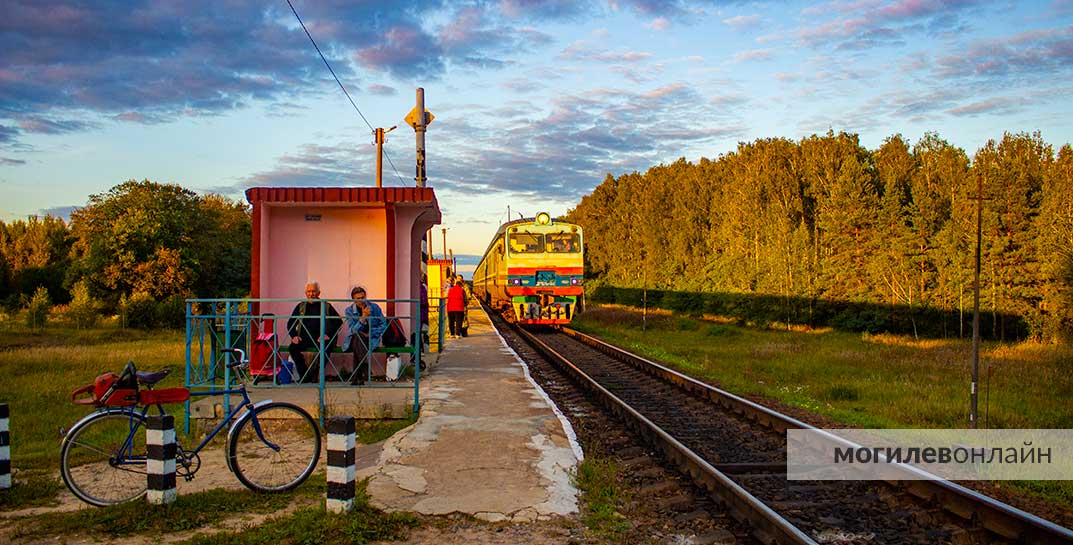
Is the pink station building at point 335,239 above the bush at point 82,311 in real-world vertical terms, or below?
above

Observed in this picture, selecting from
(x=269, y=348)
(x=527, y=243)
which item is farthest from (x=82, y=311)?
(x=269, y=348)

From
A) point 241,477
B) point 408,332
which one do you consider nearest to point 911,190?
point 408,332

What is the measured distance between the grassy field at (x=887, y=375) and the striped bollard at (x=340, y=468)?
695cm

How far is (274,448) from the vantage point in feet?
20.4

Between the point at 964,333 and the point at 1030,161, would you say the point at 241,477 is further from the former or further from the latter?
the point at 1030,161

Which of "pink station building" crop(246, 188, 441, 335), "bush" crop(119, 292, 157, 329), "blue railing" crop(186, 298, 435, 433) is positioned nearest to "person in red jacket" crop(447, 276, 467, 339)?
"blue railing" crop(186, 298, 435, 433)

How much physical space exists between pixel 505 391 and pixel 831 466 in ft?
17.8

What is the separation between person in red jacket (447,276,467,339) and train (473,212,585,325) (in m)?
2.76

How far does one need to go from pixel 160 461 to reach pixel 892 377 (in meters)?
14.3

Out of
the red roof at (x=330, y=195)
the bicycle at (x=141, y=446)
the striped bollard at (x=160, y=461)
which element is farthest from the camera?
the red roof at (x=330, y=195)

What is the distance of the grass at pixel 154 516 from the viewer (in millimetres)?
Result: 5324

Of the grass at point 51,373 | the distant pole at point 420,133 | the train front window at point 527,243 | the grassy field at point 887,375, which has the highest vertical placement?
the distant pole at point 420,133

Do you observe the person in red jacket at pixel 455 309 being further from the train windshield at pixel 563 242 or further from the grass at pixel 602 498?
the grass at pixel 602 498

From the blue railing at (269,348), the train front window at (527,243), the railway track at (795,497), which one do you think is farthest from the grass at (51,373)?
the train front window at (527,243)
